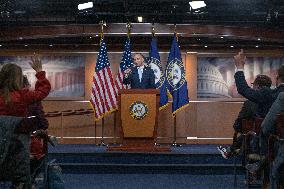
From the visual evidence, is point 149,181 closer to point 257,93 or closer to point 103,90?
point 257,93

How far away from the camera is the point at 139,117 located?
966 cm

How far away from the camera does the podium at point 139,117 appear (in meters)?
9.62

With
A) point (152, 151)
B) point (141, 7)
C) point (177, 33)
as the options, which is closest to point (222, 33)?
point (177, 33)

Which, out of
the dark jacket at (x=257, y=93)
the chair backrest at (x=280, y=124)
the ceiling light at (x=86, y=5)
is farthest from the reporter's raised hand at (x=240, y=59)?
the ceiling light at (x=86, y=5)

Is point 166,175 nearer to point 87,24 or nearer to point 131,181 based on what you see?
point 131,181

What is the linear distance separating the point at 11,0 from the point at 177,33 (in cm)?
389

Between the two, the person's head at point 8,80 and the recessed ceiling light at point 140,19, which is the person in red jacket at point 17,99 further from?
the recessed ceiling light at point 140,19

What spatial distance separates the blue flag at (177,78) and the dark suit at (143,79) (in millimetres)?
2115

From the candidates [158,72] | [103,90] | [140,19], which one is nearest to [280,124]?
[103,90]

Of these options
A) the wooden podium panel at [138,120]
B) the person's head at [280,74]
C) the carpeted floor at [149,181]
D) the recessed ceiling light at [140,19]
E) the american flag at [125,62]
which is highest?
the recessed ceiling light at [140,19]

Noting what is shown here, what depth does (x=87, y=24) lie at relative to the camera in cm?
1307

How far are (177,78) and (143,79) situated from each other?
7.40ft

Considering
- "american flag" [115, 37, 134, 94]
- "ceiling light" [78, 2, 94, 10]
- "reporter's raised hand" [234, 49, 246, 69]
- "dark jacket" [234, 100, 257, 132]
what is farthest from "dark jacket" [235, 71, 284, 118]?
"ceiling light" [78, 2, 94, 10]

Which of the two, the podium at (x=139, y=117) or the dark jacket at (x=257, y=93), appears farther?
the podium at (x=139, y=117)
